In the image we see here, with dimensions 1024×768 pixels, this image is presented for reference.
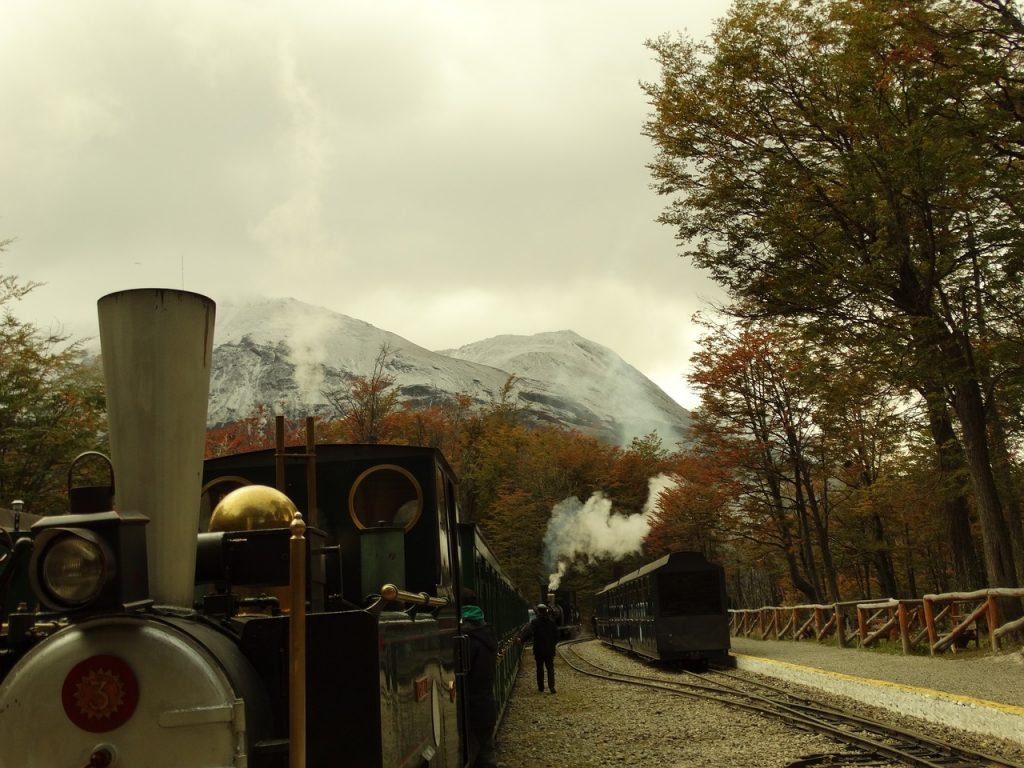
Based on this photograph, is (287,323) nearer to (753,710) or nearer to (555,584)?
(555,584)

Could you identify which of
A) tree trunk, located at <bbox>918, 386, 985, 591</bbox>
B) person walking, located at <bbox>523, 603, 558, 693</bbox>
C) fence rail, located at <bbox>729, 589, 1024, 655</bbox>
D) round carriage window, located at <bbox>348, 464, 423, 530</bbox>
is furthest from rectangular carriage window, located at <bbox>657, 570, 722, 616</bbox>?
round carriage window, located at <bbox>348, 464, 423, 530</bbox>

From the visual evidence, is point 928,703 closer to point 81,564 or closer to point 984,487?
point 984,487

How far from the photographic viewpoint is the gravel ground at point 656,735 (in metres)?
9.98

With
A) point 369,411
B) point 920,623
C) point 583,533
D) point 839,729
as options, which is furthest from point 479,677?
point 583,533

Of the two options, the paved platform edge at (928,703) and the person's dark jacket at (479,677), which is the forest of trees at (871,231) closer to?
the paved platform edge at (928,703)

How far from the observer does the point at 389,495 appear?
6.28m

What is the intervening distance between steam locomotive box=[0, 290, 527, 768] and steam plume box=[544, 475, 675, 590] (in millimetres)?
44190

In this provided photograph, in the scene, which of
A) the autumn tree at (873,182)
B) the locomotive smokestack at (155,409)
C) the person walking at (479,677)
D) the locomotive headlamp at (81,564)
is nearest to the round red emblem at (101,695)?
the locomotive headlamp at (81,564)

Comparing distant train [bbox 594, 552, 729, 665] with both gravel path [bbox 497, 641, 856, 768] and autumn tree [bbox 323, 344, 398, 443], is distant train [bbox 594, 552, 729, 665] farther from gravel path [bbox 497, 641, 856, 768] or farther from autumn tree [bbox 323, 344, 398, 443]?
autumn tree [bbox 323, 344, 398, 443]

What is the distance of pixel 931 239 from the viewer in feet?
52.1

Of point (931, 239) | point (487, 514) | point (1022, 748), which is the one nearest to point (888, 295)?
point (931, 239)

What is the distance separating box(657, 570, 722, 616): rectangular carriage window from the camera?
75.8 ft

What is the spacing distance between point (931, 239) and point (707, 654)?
1096 cm

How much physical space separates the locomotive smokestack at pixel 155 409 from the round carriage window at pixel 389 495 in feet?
9.20
